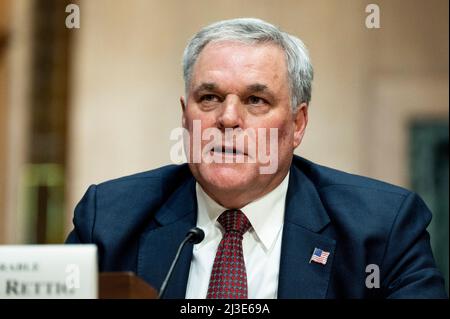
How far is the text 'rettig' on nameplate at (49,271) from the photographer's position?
1609 mm

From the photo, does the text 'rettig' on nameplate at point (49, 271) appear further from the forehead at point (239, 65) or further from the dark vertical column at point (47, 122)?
the dark vertical column at point (47, 122)

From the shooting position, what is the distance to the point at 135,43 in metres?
4.77

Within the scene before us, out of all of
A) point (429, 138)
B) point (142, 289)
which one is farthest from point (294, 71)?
point (429, 138)

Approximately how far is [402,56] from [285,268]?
9.01 feet

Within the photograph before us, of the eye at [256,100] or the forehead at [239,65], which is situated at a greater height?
the forehead at [239,65]

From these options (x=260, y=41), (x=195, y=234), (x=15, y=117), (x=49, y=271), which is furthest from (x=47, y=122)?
(x=49, y=271)

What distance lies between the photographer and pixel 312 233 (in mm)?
2322

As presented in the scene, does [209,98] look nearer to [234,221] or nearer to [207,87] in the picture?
[207,87]

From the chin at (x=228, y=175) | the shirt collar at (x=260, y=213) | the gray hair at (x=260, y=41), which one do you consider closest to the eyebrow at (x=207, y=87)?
the gray hair at (x=260, y=41)

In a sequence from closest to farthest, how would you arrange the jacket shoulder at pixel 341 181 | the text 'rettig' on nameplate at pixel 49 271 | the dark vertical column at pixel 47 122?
the text 'rettig' on nameplate at pixel 49 271
the jacket shoulder at pixel 341 181
the dark vertical column at pixel 47 122

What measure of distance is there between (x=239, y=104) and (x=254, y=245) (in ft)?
1.38

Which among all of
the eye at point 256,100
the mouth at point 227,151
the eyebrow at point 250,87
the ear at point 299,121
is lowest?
the mouth at point 227,151

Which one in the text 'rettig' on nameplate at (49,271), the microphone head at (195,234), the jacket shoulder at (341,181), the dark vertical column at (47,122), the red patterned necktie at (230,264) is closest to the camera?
the text 'rettig' on nameplate at (49,271)

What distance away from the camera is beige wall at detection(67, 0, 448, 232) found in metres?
4.63
